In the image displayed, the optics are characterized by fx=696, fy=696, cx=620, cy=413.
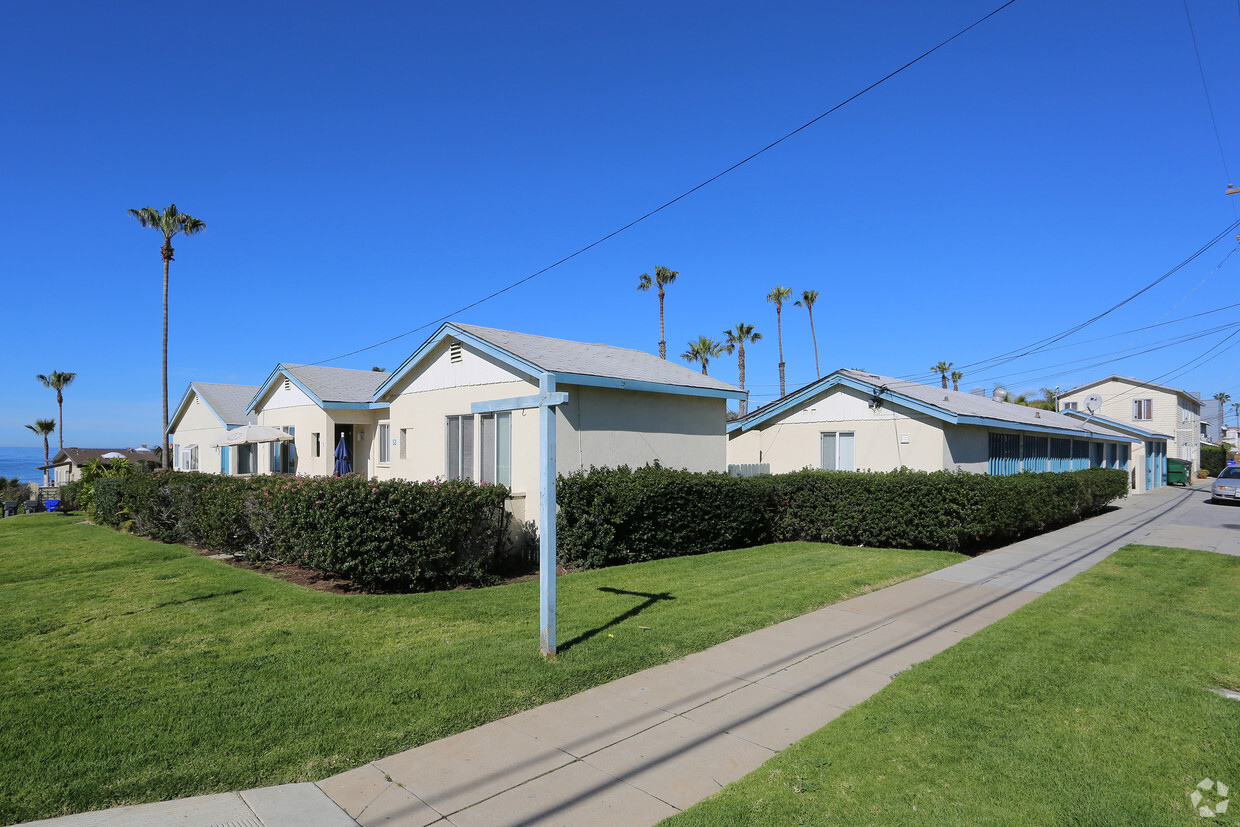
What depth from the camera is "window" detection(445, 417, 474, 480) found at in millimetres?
13836

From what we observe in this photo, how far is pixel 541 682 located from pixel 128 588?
7.35m

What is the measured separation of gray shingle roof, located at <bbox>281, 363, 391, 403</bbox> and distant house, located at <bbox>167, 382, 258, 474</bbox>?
5.33m

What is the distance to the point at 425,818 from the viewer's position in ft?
12.1

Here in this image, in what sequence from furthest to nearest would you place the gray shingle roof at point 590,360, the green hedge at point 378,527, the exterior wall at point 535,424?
1. the gray shingle roof at point 590,360
2. the exterior wall at point 535,424
3. the green hedge at point 378,527

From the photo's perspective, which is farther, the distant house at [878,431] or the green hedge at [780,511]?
the distant house at [878,431]

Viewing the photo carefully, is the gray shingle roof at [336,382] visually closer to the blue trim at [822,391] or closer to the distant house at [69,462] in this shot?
the blue trim at [822,391]

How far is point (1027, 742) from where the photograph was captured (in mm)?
4527

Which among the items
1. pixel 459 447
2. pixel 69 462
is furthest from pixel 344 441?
pixel 69 462

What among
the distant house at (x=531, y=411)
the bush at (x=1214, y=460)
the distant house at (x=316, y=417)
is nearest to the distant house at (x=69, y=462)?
the distant house at (x=316, y=417)

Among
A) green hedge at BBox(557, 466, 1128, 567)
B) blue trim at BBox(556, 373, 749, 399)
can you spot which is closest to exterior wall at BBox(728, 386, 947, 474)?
green hedge at BBox(557, 466, 1128, 567)

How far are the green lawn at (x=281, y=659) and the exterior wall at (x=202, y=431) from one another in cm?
1679

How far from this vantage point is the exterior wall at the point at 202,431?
88.6ft

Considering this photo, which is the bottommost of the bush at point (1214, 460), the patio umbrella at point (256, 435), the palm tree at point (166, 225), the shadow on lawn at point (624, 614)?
the shadow on lawn at point (624, 614)

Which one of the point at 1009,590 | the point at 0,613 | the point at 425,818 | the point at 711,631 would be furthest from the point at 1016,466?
the point at 0,613
